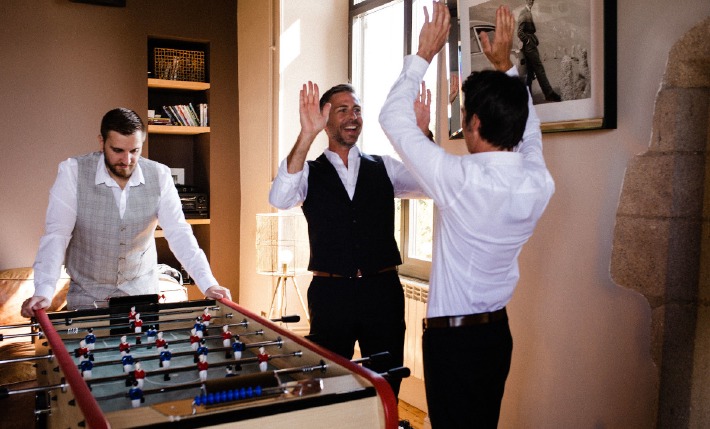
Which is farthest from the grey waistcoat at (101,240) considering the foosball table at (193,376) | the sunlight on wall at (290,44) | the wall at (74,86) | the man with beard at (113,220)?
the wall at (74,86)

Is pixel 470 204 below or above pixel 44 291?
above

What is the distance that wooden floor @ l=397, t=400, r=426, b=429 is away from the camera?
3504 mm

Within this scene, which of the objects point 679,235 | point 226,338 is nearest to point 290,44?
point 226,338

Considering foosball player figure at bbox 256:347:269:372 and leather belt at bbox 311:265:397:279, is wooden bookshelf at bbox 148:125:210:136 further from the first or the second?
foosball player figure at bbox 256:347:269:372

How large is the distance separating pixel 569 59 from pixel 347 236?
1055 mm

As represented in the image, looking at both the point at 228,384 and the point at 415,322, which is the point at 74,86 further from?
the point at 228,384

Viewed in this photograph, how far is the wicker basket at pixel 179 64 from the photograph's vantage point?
5.50m

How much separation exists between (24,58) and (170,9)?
1.19m

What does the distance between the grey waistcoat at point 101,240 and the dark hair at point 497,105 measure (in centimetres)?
160

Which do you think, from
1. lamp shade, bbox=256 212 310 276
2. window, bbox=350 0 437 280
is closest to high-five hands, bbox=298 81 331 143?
window, bbox=350 0 437 280

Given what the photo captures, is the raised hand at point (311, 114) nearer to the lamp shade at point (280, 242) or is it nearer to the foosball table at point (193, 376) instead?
the foosball table at point (193, 376)

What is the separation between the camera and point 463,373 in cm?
192

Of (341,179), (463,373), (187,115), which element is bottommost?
(463,373)

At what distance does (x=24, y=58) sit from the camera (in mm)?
5020
